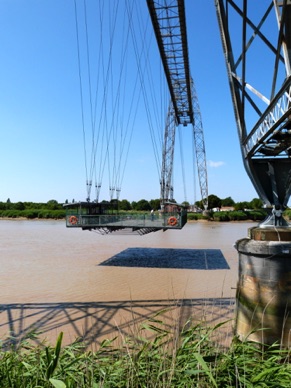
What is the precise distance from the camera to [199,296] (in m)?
11.4

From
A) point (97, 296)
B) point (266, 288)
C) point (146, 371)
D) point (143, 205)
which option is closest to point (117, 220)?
point (97, 296)

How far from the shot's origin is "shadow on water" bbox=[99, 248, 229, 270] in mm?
17839

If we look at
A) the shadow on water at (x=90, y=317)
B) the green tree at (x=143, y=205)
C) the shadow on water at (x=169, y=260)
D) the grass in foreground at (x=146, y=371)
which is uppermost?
the green tree at (x=143, y=205)

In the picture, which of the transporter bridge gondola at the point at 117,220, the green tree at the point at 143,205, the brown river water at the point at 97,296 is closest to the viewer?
the brown river water at the point at 97,296

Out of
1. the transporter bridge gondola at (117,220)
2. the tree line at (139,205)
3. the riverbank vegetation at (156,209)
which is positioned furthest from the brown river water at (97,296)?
the tree line at (139,205)

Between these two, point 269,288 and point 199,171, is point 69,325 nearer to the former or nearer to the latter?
point 269,288

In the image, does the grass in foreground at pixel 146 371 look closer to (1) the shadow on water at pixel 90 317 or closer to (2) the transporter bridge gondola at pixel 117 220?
(1) the shadow on water at pixel 90 317

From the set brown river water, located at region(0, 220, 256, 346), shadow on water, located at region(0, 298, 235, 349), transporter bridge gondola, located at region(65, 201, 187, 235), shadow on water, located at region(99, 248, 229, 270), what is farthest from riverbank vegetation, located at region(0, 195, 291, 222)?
shadow on water, located at region(0, 298, 235, 349)

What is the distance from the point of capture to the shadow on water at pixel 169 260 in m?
17.8

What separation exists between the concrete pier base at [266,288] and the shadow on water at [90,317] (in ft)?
2.63

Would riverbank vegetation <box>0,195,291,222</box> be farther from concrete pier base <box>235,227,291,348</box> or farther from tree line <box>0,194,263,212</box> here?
concrete pier base <box>235,227,291,348</box>

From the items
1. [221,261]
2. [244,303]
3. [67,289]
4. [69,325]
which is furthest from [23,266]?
[244,303]

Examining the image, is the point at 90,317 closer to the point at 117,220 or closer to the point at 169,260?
the point at 117,220

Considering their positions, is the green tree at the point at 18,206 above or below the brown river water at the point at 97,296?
above
